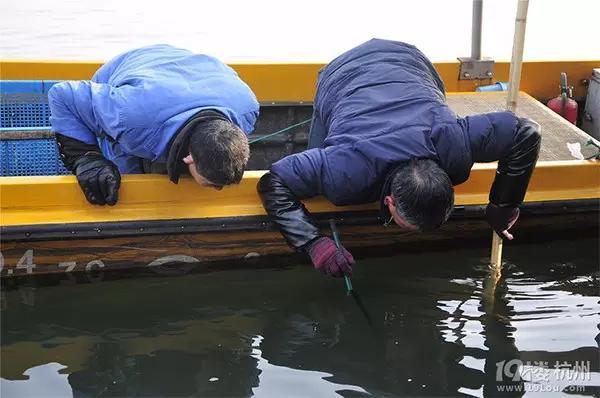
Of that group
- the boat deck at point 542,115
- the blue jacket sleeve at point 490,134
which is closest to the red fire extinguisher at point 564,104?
the boat deck at point 542,115

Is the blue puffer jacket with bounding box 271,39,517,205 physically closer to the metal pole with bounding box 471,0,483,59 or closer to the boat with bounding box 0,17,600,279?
the boat with bounding box 0,17,600,279

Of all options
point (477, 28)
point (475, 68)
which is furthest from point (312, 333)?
point (477, 28)

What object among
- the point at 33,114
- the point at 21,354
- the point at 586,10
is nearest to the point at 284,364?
the point at 21,354

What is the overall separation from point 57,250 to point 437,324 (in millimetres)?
2095

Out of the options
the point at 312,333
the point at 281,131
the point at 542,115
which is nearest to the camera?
the point at 312,333

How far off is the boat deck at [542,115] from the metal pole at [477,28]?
397 mm

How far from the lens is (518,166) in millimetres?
4016

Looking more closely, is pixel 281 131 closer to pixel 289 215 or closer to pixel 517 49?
pixel 289 215

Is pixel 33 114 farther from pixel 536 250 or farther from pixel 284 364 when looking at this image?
pixel 536 250

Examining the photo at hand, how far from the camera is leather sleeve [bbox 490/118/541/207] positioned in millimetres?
3947

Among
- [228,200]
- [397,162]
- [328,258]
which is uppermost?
[397,162]

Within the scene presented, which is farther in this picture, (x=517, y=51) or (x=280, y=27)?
(x=280, y=27)

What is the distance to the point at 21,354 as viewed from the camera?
382 centimetres

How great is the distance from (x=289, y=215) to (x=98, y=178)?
3.24 feet
